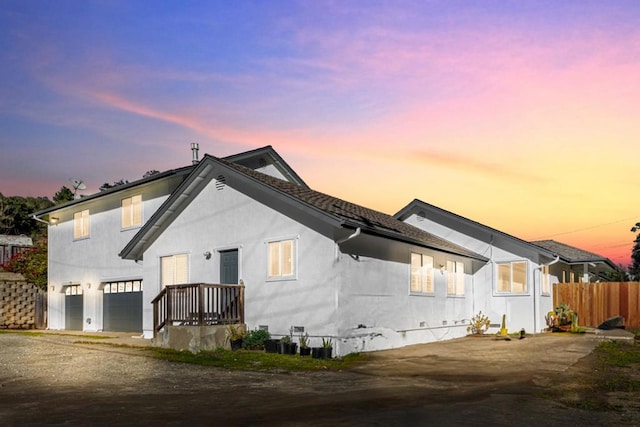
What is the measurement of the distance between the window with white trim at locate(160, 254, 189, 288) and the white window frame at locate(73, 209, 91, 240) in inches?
302

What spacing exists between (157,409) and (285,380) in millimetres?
3575

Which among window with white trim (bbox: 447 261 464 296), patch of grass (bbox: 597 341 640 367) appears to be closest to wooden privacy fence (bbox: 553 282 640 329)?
window with white trim (bbox: 447 261 464 296)

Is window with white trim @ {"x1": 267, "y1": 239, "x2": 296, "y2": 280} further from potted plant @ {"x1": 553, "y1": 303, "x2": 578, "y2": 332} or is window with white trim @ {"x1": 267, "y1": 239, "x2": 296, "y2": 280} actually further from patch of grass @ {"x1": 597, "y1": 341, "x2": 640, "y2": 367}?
potted plant @ {"x1": 553, "y1": 303, "x2": 578, "y2": 332}

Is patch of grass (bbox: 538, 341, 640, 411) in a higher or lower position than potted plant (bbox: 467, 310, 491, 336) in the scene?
higher

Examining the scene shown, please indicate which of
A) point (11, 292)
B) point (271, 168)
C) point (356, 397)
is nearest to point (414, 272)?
point (271, 168)

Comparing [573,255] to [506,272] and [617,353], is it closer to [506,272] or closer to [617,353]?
[506,272]

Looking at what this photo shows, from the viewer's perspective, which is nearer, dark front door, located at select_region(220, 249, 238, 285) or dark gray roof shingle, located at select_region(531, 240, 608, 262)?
dark front door, located at select_region(220, 249, 238, 285)

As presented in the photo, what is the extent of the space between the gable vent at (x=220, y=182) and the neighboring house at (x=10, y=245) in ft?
107

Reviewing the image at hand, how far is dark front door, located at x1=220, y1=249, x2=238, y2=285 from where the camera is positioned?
19391mm

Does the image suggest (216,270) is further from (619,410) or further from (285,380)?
(619,410)

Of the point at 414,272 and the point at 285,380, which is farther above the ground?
the point at 414,272

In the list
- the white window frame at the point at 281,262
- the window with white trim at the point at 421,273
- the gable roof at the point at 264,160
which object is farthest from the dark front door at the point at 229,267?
the window with white trim at the point at 421,273

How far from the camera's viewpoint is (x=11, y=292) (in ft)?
98.8

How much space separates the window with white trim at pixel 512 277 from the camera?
995 inches
